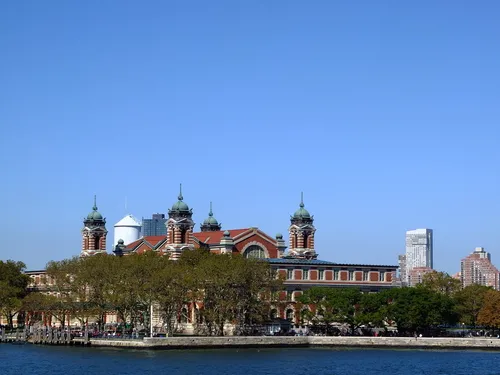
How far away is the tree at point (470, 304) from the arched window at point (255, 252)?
28872 mm

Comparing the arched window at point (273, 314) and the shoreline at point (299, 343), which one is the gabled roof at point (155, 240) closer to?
the arched window at point (273, 314)

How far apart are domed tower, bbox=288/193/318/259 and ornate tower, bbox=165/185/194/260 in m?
18.1

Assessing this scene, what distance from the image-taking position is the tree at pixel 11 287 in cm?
16075

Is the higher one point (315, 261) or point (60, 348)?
point (315, 261)

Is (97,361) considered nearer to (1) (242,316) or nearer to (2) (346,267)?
(1) (242,316)

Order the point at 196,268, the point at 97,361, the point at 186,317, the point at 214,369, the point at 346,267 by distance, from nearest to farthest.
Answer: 1. the point at 214,369
2. the point at 97,361
3. the point at 196,268
4. the point at 186,317
5. the point at 346,267

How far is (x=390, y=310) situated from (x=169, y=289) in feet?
91.1

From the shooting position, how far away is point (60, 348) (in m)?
133

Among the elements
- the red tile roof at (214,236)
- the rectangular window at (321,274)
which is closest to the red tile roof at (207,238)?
the red tile roof at (214,236)

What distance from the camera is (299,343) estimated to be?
5226 inches

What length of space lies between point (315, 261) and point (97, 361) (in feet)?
203

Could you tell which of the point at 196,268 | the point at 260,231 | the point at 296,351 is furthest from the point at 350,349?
the point at 260,231

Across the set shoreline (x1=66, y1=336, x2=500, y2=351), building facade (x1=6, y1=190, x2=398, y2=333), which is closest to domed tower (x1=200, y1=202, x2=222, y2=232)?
building facade (x1=6, y1=190, x2=398, y2=333)

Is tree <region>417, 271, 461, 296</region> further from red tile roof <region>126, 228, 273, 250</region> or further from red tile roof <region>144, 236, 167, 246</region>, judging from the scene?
red tile roof <region>144, 236, 167, 246</region>
